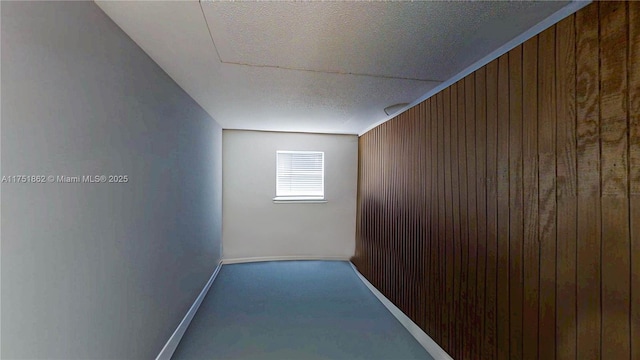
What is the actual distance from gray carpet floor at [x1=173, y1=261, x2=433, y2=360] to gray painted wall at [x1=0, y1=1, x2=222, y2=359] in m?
0.46

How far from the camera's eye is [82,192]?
992mm

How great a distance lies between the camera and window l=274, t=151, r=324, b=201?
3.80 meters

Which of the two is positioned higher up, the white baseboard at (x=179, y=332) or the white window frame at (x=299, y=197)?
the white window frame at (x=299, y=197)

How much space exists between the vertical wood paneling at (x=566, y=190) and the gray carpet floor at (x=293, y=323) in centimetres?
111

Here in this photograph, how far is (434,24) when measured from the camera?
111 cm

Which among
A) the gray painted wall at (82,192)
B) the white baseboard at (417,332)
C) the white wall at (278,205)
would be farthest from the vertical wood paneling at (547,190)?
the white wall at (278,205)

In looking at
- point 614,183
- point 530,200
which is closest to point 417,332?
point 530,200

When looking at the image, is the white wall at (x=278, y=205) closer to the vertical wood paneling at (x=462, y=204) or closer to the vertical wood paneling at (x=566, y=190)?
the vertical wood paneling at (x=462, y=204)

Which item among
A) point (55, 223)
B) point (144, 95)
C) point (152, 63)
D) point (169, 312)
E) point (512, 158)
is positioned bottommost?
point (169, 312)

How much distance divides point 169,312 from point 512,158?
2.53 metres

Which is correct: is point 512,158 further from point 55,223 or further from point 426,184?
point 55,223

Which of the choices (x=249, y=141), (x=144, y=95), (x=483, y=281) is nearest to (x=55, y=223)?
(x=144, y=95)

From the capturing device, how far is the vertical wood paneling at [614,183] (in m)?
0.80

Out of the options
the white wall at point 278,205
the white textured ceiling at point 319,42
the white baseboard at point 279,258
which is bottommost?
the white baseboard at point 279,258
